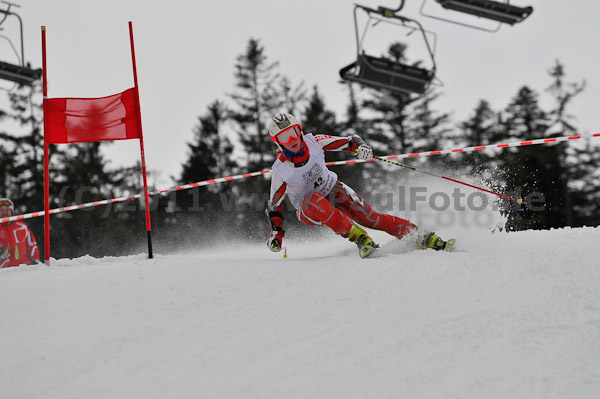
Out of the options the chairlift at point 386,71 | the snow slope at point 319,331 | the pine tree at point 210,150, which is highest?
the pine tree at point 210,150

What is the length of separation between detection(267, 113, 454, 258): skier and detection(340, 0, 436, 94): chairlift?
344 cm

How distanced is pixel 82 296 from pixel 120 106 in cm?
286

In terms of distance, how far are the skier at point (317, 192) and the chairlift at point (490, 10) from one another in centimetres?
382

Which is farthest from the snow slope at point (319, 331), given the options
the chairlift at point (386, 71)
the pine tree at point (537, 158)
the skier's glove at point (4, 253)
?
the pine tree at point (537, 158)

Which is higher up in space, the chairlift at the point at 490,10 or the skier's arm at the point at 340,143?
the chairlift at the point at 490,10

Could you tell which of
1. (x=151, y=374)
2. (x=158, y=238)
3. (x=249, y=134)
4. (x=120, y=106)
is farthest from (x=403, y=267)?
(x=249, y=134)


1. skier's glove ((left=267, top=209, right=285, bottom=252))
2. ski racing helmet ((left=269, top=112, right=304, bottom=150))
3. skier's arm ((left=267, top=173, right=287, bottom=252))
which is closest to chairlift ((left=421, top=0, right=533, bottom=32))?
ski racing helmet ((left=269, top=112, right=304, bottom=150))

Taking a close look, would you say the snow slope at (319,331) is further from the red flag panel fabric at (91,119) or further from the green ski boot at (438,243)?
the red flag panel fabric at (91,119)

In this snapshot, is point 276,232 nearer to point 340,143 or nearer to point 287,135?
point 287,135

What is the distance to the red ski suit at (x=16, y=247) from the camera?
6734 millimetres

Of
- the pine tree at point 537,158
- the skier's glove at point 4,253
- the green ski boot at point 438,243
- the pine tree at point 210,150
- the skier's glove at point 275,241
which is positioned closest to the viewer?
the green ski boot at point 438,243

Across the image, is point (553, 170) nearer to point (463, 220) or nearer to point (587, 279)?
point (463, 220)

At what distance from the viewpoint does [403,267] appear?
135 inches

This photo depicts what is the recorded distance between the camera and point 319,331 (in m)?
2.47
